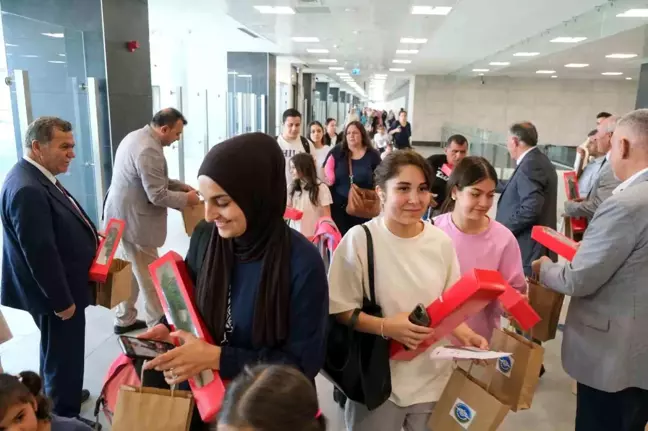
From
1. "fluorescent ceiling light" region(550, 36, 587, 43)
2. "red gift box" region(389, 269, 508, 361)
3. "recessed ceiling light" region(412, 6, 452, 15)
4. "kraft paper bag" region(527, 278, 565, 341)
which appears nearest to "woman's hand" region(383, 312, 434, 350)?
"red gift box" region(389, 269, 508, 361)

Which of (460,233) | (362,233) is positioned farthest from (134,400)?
(460,233)

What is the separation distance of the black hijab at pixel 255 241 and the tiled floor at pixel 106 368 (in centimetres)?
174

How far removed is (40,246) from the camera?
2.23 m

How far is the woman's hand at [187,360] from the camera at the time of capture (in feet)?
3.92

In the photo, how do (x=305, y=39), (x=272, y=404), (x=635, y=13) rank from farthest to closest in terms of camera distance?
(x=305, y=39)
(x=635, y=13)
(x=272, y=404)

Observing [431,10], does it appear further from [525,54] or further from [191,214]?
[525,54]

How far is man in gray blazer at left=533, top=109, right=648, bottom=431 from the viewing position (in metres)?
1.70

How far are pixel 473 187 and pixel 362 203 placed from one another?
213cm

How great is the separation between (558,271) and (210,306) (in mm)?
1437

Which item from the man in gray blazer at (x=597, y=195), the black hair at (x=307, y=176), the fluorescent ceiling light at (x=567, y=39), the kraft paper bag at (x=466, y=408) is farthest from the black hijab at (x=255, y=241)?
the fluorescent ceiling light at (x=567, y=39)

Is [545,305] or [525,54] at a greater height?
[525,54]

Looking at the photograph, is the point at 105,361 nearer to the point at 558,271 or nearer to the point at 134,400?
the point at 134,400

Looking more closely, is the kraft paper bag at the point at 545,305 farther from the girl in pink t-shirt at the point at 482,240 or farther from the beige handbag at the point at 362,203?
the beige handbag at the point at 362,203

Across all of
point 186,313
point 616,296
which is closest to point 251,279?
point 186,313
